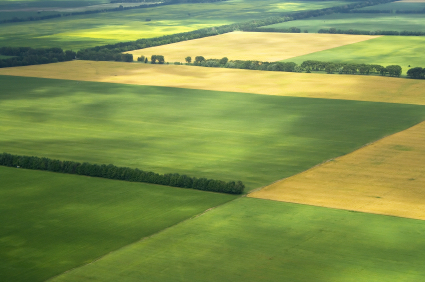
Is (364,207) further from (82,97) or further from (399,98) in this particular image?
(82,97)

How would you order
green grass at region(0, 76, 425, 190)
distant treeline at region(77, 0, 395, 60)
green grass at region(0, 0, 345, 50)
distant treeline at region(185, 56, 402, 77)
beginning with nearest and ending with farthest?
green grass at region(0, 76, 425, 190), distant treeline at region(185, 56, 402, 77), distant treeline at region(77, 0, 395, 60), green grass at region(0, 0, 345, 50)

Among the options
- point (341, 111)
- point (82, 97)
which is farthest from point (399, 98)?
point (82, 97)

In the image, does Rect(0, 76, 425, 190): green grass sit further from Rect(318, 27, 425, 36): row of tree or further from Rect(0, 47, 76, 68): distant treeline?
Rect(318, 27, 425, 36): row of tree

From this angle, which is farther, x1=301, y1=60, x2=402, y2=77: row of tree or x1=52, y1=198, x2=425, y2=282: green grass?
x1=301, y1=60, x2=402, y2=77: row of tree

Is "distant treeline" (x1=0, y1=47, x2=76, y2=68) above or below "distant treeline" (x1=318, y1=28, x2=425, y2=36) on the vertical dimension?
below

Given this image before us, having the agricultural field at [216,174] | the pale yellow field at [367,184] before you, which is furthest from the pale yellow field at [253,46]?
the pale yellow field at [367,184]

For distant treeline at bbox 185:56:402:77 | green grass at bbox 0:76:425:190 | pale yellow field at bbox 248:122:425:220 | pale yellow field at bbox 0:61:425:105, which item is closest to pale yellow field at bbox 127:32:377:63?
distant treeline at bbox 185:56:402:77

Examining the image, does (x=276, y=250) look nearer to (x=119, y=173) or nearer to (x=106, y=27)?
(x=119, y=173)

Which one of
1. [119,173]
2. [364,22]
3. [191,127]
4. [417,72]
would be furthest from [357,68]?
[364,22]
